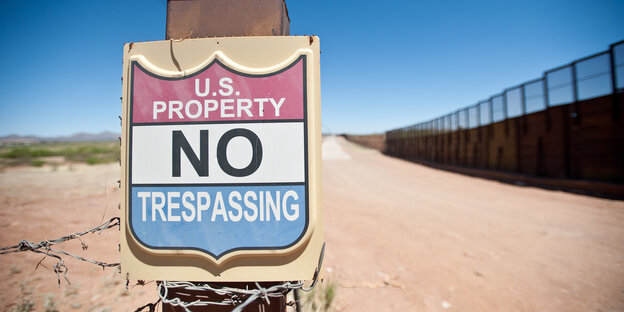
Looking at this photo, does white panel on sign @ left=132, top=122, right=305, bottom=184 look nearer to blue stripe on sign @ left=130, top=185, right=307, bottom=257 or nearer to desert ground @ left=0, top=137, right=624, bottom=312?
blue stripe on sign @ left=130, top=185, right=307, bottom=257

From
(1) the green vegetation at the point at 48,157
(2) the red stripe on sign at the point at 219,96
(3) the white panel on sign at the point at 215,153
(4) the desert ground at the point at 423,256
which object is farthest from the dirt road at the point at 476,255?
(1) the green vegetation at the point at 48,157

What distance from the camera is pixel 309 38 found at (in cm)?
111

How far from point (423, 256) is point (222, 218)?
388 cm

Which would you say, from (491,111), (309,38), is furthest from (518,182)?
(309,38)

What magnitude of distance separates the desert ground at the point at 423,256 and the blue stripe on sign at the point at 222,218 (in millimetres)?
267

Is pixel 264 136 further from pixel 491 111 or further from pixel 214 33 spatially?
pixel 491 111

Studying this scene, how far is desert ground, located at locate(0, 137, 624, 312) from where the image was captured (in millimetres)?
2879

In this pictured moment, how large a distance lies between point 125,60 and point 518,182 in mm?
14566

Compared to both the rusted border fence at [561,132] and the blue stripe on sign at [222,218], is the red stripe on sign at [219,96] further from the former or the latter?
the rusted border fence at [561,132]

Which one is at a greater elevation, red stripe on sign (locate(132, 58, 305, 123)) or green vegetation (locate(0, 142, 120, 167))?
green vegetation (locate(0, 142, 120, 167))

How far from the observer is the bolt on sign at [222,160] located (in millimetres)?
1063

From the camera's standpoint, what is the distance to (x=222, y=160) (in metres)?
1.10

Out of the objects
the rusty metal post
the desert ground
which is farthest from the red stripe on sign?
the desert ground

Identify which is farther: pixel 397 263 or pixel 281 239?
pixel 397 263
